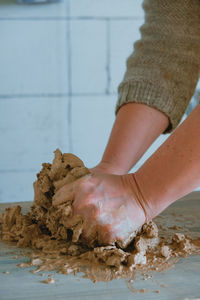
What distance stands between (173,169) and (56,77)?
1.30 m

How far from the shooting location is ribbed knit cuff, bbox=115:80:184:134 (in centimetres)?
81

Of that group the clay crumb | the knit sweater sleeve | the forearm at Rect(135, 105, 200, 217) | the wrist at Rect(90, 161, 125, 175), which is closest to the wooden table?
the clay crumb

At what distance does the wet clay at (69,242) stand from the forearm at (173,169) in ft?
0.24

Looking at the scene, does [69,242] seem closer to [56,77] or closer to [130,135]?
[130,135]

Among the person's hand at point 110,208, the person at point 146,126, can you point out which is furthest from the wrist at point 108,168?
the person's hand at point 110,208

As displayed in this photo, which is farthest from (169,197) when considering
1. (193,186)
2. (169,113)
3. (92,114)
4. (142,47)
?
(92,114)

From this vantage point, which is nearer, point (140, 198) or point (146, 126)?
point (140, 198)

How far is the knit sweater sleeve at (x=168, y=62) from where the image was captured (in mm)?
813

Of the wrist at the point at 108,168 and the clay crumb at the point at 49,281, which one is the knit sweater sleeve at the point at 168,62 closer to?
the wrist at the point at 108,168

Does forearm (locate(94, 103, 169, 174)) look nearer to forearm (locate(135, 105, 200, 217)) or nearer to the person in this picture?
the person

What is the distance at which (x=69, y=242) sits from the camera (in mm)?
661

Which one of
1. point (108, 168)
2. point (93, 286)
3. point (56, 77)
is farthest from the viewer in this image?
point (56, 77)

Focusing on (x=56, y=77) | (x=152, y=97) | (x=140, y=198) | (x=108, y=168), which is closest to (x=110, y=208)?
(x=140, y=198)

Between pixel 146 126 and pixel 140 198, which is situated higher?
pixel 146 126
